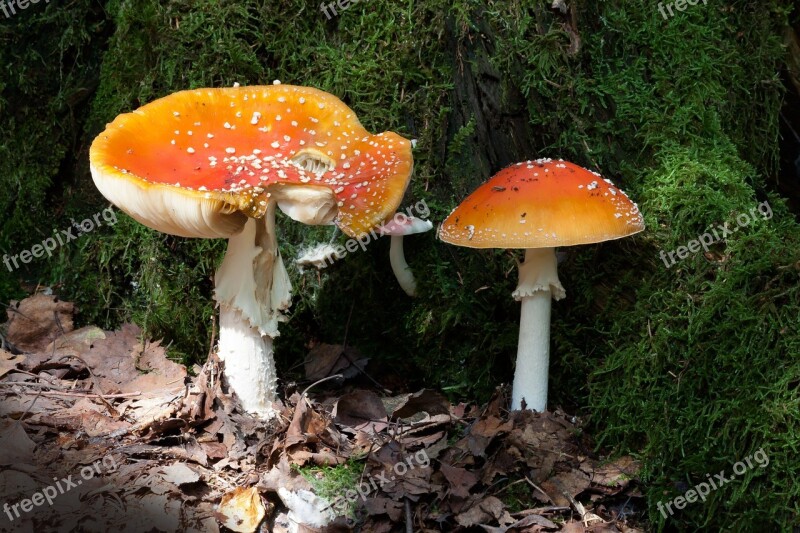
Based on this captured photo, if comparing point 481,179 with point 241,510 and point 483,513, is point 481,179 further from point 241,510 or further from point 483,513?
point 241,510

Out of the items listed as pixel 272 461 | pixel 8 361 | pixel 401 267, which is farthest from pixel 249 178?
pixel 8 361

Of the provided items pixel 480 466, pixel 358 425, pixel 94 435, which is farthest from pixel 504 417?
pixel 94 435

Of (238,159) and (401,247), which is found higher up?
(238,159)

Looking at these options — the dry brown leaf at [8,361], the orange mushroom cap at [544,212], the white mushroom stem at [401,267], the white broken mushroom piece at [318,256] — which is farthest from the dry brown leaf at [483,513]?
the dry brown leaf at [8,361]

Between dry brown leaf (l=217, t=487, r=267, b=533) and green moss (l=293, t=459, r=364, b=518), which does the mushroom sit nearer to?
green moss (l=293, t=459, r=364, b=518)

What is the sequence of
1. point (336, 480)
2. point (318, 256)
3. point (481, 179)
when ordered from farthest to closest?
point (318, 256)
point (481, 179)
point (336, 480)

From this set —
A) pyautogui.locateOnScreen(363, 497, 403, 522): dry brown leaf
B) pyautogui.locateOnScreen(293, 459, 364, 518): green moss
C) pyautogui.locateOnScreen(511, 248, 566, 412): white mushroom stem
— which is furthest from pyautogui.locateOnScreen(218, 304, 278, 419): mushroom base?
pyautogui.locateOnScreen(511, 248, 566, 412): white mushroom stem

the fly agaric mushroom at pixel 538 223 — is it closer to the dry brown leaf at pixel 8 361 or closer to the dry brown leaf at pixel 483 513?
the dry brown leaf at pixel 483 513

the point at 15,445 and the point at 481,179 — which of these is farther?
the point at 481,179

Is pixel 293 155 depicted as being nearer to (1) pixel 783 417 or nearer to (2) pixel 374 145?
(2) pixel 374 145
